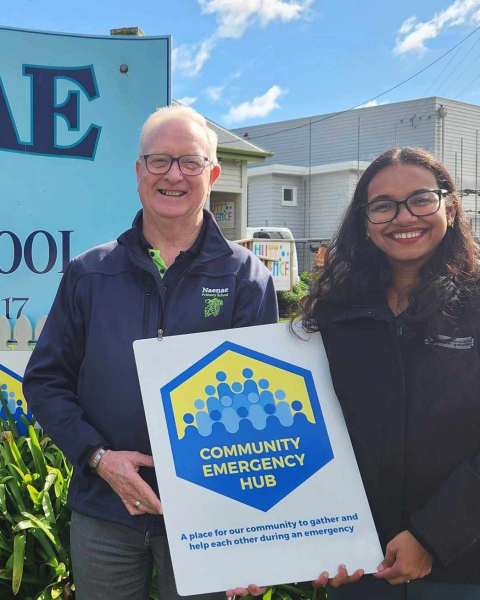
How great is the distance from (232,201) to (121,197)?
9.85m

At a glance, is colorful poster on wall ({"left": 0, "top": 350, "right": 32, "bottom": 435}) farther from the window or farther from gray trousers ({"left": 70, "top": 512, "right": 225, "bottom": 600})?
the window

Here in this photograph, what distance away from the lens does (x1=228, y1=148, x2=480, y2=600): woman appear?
162cm

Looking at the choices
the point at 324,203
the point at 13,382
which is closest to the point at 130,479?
the point at 13,382

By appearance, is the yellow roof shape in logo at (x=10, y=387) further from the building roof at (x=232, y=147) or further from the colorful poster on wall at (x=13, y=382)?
the building roof at (x=232, y=147)

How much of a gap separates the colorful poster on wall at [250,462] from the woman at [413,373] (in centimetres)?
6

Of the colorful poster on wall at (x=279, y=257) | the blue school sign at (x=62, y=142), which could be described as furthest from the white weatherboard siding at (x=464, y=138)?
the blue school sign at (x=62, y=142)

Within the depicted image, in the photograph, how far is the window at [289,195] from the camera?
1102 inches

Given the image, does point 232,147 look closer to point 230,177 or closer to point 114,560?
point 230,177

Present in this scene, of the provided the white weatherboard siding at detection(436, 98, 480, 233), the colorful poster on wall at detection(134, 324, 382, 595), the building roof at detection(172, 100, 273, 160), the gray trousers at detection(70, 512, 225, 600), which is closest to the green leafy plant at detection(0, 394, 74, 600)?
the gray trousers at detection(70, 512, 225, 600)

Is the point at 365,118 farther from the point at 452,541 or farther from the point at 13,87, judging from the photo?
the point at 452,541

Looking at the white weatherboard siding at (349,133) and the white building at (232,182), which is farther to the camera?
the white weatherboard siding at (349,133)

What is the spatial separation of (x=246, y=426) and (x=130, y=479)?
1.28 ft

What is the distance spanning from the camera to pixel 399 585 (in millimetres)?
1766

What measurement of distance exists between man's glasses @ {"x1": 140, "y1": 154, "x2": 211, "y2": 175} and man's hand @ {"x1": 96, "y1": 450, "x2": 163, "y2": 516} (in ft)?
3.08
